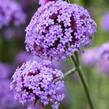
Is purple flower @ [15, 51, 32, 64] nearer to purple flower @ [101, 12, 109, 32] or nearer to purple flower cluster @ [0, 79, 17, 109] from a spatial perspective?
purple flower cluster @ [0, 79, 17, 109]

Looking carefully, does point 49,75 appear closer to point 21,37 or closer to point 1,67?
point 1,67

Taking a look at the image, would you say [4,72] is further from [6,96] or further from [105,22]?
[105,22]

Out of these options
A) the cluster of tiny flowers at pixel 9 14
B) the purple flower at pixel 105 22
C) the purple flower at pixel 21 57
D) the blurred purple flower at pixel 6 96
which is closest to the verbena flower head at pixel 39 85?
the cluster of tiny flowers at pixel 9 14

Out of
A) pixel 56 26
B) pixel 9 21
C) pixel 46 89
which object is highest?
pixel 9 21

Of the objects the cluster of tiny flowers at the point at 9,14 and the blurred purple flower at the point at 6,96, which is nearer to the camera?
the cluster of tiny flowers at the point at 9,14

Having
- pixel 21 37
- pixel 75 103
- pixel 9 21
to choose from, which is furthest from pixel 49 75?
pixel 21 37

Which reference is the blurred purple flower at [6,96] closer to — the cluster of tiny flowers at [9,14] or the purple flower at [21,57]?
the cluster of tiny flowers at [9,14]

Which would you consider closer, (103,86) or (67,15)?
(67,15)
